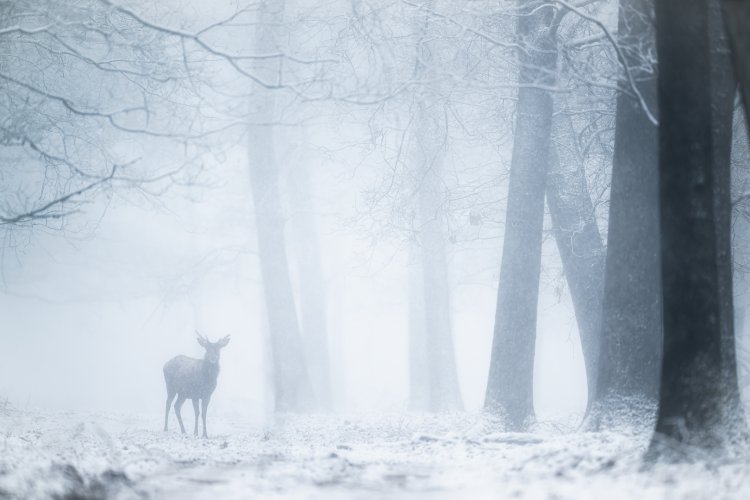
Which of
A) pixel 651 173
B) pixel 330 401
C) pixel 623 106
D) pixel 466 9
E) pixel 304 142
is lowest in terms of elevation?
pixel 330 401

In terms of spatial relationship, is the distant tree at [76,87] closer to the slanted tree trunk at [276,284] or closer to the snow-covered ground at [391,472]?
the snow-covered ground at [391,472]

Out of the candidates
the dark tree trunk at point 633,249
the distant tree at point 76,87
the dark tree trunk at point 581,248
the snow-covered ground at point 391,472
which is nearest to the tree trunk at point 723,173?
the dark tree trunk at point 633,249

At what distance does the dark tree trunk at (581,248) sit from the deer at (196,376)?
623 centimetres

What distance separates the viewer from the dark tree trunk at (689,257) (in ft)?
15.0

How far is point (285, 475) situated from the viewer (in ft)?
15.4

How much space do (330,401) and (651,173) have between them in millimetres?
11722

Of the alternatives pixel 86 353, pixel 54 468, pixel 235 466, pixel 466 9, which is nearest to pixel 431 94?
pixel 466 9

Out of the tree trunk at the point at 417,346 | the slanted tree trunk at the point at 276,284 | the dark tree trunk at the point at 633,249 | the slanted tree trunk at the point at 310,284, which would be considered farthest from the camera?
the slanted tree trunk at the point at 310,284

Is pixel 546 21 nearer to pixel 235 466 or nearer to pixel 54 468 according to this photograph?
pixel 235 466

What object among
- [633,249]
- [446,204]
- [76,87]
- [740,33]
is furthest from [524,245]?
[76,87]

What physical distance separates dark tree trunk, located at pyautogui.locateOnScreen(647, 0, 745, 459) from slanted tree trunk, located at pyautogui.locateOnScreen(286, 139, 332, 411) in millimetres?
11575

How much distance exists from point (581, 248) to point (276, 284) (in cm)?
658

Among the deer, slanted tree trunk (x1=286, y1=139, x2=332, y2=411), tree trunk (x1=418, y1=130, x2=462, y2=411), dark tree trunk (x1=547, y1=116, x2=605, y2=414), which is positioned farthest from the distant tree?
slanted tree trunk (x1=286, y1=139, x2=332, y2=411)

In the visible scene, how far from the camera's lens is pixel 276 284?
13.3 m
